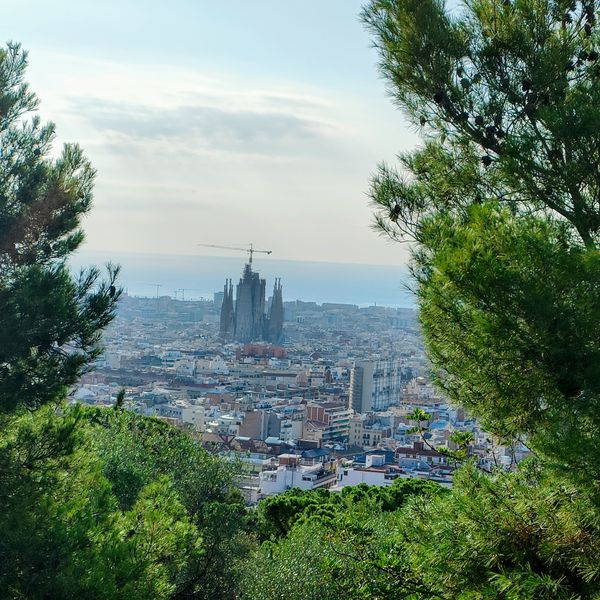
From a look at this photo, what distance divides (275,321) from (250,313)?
2920mm

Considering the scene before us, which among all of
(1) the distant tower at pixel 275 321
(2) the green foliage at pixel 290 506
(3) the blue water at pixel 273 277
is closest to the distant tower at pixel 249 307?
(1) the distant tower at pixel 275 321

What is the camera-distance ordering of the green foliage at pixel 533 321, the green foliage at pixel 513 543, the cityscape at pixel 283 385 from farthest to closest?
the cityscape at pixel 283 385, the green foliage at pixel 513 543, the green foliage at pixel 533 321

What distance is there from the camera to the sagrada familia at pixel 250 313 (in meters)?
89.2

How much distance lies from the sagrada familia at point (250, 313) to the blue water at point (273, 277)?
31.2 m

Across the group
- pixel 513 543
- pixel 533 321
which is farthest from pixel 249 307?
pixel 533 321

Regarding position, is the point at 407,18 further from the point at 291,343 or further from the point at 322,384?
the point at 291,343

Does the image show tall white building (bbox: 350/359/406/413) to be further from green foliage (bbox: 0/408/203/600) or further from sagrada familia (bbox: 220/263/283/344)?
green foliage (bbox: 0/408/203/600)

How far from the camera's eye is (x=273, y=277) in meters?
127

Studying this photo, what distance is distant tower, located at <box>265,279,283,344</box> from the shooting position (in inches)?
3649

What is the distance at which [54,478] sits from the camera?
4938 mm

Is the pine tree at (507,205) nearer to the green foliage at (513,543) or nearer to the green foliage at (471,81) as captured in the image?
the green foliage at (471,81)

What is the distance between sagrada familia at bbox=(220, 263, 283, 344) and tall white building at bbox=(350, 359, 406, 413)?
872 inches

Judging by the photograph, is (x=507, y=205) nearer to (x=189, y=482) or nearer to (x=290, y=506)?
(x=189, y=482)

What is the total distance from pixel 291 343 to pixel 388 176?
294ft
